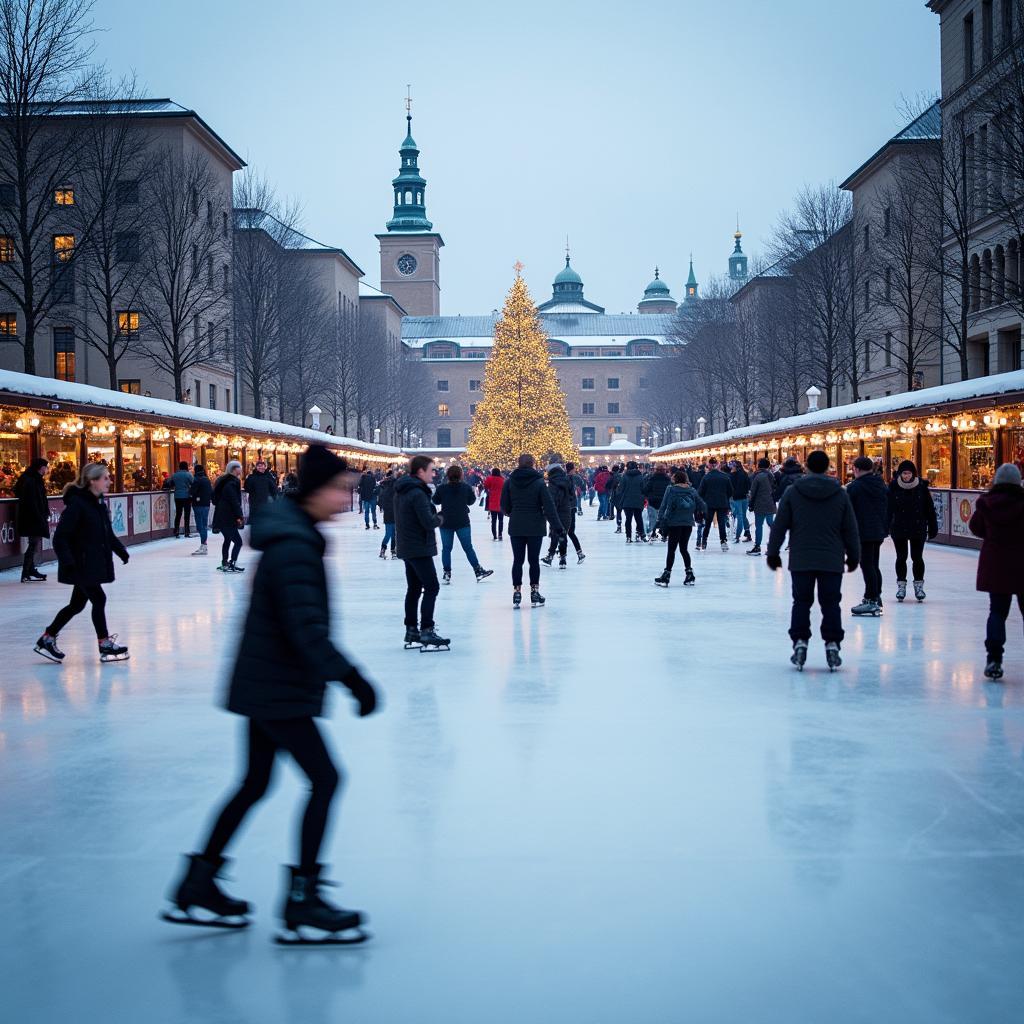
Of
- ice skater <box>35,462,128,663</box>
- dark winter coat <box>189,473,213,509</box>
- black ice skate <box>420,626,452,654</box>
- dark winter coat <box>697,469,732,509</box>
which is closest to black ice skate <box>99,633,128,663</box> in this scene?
ice skater <box>35,462,128,663</box>

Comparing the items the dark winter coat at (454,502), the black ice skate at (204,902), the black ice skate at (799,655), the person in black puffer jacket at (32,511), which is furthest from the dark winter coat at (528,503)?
the black ice skate at (204,902)

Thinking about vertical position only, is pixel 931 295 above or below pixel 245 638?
above

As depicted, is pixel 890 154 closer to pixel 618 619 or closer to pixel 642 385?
pixel 618 619

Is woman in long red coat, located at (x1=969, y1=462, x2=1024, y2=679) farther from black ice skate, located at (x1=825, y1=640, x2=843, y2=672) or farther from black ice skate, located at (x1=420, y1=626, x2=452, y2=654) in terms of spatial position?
black ice skate, located at (x1=420, y1=626, x2=452, y2=654)

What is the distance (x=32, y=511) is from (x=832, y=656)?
11422mm

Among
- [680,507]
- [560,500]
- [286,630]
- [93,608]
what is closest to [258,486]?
[560,500]

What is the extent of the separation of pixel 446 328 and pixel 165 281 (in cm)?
7541

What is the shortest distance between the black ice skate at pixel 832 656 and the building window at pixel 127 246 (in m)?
30.8

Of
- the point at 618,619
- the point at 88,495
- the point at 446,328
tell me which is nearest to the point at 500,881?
the point at 88,495

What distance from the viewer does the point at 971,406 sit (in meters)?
19.2

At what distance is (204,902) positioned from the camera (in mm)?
3611

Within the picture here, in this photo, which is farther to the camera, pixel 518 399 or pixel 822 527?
pixel 518 399

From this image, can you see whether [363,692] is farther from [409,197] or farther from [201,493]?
[409,197]

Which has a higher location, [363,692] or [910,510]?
[910,510]
